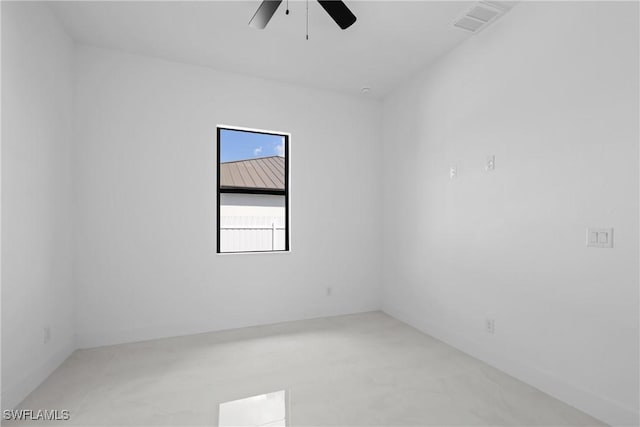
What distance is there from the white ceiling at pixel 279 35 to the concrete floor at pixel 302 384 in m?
2.84

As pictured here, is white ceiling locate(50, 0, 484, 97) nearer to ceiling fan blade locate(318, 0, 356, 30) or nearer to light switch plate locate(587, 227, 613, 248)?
ceiling fan blade locate(318, 0, 356, 30)

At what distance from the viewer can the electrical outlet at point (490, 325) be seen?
2.64 metres

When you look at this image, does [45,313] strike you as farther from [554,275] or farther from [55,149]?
[554,275]

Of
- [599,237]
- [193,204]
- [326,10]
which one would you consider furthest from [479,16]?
[193,204]

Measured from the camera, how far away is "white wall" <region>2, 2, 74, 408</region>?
199 centimetres

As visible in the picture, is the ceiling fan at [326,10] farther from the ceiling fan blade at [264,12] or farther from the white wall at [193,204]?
the white wall at [193,204]

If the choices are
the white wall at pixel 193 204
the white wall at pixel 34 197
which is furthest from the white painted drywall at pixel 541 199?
the white wall at pixel 34 197

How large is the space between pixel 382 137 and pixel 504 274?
2.37 metres

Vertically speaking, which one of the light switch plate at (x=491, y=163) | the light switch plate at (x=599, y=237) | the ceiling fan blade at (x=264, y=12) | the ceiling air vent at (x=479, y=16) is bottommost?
the light switch plate at (x=599, y=237)

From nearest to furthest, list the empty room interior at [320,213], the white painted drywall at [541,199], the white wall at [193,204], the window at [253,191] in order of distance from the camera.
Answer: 1. the white painted drywall at [541,199]
2. the empty room interior at [320,213]
3. the white wall at [193,204]
4. the window at [253,191]

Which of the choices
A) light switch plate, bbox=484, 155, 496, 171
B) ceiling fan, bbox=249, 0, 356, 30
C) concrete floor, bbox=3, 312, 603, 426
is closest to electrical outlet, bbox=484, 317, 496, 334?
concrete floor, bbox=3, 312, 603, 426

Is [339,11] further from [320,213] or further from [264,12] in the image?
[320,213]

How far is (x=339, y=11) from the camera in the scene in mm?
2137

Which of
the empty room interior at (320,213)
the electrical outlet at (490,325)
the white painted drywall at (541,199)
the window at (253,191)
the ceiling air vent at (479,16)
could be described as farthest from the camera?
the window at (253,191)
